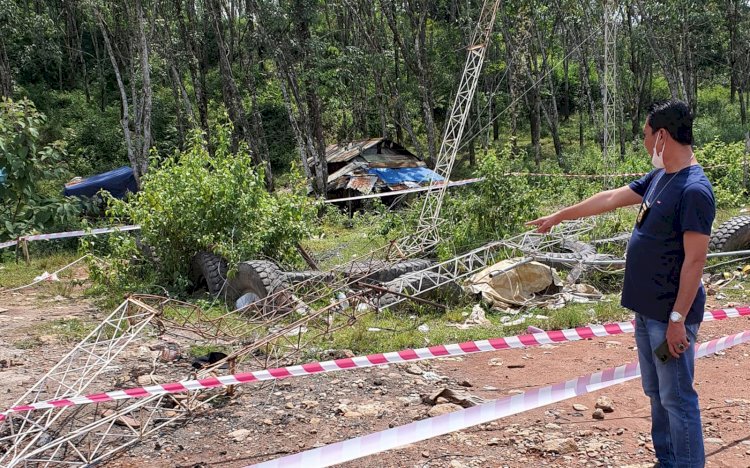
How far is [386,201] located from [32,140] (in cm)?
946

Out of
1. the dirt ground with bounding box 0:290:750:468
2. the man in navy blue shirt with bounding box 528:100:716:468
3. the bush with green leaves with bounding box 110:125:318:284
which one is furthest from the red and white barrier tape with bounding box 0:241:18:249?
the man in navy blue shirt with bounding box 528:100:716:468

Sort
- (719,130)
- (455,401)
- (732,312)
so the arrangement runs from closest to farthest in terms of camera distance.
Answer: (455,401) < (732,312) < (719,130)

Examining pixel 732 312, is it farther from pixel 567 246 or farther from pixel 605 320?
pixel 567 246

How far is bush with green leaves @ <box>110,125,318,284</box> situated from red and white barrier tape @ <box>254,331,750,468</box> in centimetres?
495

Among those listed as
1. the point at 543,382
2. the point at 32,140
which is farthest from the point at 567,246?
the point at 32,140

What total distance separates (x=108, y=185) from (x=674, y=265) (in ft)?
55.7

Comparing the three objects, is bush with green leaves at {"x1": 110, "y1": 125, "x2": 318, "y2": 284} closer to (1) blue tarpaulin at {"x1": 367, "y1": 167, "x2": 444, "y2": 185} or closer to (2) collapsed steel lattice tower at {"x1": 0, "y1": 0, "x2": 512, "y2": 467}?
(2) collapsed steel lattice tower at {"x1": 0, "y1": 0, "x2": 512, "y2": 467}

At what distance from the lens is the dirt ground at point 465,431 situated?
3.56 m

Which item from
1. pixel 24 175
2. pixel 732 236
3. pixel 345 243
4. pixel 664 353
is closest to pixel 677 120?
pixel 664 353

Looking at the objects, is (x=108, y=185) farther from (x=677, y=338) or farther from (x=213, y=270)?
(x=677, y=338)

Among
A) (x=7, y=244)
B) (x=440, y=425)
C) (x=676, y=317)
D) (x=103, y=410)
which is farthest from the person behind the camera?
(x=7, y=244)

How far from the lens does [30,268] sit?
1069 centimetres

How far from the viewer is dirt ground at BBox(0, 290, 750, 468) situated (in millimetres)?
3562

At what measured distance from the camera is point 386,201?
18484 millimetres
